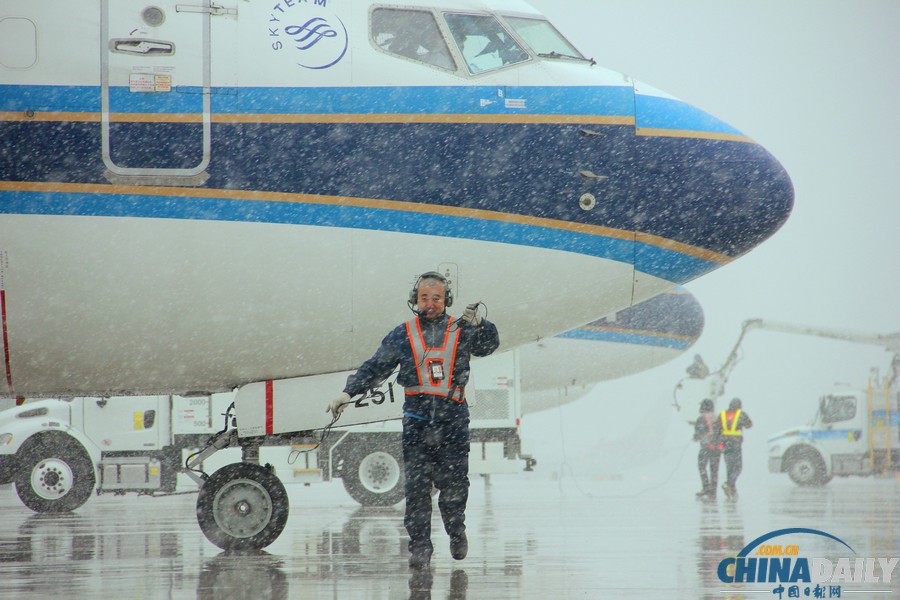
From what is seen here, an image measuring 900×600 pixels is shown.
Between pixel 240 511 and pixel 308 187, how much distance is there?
2.56 meters

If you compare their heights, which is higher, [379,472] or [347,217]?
[347,217]

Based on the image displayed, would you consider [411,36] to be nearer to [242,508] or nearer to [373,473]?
[242,508]

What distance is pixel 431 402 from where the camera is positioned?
6680 mm

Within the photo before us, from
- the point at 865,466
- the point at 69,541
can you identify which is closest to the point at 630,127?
the point at 69,541

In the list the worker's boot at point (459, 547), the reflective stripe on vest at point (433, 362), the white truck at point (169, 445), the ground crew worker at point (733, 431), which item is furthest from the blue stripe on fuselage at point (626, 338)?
the worker's boot at point (459, 547)

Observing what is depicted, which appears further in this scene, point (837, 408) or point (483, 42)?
point (837, 408)

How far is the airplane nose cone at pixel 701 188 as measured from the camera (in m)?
7.80

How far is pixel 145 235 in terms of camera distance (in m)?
7.37

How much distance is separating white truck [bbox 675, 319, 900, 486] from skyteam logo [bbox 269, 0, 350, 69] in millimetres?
18669

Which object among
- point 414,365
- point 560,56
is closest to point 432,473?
point 414,365

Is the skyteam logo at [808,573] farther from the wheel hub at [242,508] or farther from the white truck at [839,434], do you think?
the white truck at [839,434]

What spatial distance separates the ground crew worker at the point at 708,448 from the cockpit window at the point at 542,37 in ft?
36.7

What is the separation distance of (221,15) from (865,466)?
66.6ft

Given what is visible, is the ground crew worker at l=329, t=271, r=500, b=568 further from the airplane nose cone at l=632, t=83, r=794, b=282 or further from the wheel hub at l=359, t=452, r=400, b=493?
the wheel hub at l=359, t=452, r=400, b=493
